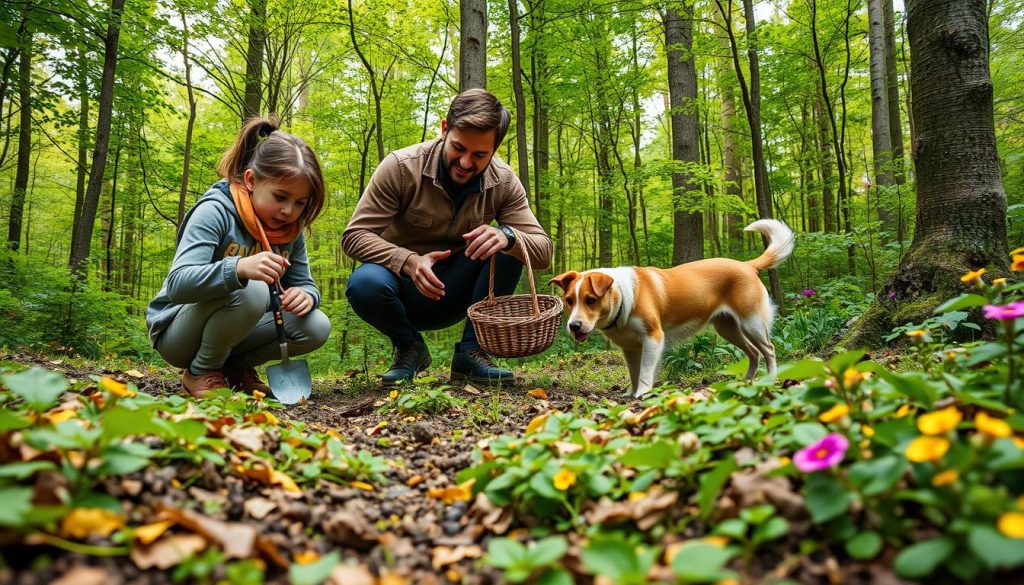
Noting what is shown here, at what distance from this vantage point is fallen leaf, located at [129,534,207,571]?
980 millimetres

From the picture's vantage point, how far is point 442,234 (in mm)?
4203

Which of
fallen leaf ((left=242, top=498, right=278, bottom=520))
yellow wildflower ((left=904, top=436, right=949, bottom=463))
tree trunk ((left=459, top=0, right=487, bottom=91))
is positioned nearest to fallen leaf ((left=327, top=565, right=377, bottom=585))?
fallen leaf ((left=242, top=498, right=278, bottom=520))

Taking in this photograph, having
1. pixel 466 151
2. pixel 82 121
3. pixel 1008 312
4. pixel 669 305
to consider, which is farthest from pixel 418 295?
pixel 82 121

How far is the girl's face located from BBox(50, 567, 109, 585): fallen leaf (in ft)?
8.46

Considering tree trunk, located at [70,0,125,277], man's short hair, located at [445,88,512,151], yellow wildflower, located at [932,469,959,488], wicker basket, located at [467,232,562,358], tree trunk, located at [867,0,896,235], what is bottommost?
yellow wildflower, located at [932,469,959,488]


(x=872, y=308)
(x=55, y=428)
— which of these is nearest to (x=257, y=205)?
(x=55, y=428)

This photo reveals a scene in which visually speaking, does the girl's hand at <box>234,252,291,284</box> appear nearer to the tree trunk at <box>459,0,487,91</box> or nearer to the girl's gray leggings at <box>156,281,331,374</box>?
the girl's gray leggings at <box>156,281,331,374</box>

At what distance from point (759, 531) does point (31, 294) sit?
7.64 m

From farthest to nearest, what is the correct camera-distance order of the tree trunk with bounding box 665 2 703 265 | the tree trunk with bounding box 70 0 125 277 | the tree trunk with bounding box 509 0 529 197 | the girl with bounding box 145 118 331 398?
the tree trunk with bounding box 665 2 703 265 → the tree trunk with bounding box 509 0 529 197 → the tree trunk with bounding box 70 0 125 277 → the girl with bounding box 145 118 331 398

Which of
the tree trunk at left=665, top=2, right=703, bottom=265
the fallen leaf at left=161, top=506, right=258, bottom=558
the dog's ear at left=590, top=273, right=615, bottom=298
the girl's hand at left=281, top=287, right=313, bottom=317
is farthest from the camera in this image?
the tree trunk at left=665, top=2, right=703, bottom=265

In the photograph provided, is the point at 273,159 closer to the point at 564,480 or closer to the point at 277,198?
the point at 277,198

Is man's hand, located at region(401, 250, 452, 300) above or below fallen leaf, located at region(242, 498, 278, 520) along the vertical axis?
above

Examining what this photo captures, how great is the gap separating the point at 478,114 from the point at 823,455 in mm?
2996

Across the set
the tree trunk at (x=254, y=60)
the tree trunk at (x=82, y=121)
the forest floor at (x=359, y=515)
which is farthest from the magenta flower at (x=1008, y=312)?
the tree trunk at (x=254, y=60)
